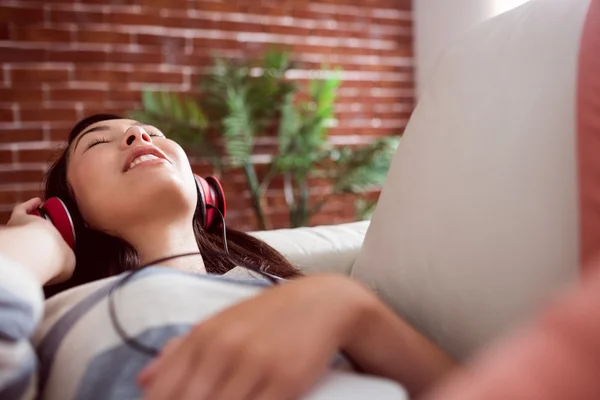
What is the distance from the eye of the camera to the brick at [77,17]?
2939 mm

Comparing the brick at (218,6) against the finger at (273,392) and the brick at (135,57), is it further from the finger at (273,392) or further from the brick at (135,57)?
the finger at (273,392)

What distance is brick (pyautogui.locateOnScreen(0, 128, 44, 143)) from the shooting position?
9.46ft

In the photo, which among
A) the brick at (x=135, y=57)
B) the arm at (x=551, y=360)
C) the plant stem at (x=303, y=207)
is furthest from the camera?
the plant stem at (x=303, y=207)

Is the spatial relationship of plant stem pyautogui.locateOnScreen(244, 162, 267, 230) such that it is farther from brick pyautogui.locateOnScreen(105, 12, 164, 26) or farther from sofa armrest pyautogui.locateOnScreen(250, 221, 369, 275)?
sofa armrest pyautogui.locateOnScreen(250, 221, 369, 275)

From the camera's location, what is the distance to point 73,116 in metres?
3.01

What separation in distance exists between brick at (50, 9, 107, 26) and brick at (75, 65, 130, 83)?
0.20 metres

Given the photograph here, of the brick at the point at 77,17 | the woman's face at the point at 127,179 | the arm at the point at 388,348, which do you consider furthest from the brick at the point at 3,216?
the arm at the point at 388,348

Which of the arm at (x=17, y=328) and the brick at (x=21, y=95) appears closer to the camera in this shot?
the arm at (x=17, y=328)

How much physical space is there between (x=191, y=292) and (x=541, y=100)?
1.44 feet

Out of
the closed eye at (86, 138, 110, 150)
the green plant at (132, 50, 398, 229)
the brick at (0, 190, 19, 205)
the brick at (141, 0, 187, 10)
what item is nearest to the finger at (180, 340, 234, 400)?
the closed eye at (86, 138, 110, 150)

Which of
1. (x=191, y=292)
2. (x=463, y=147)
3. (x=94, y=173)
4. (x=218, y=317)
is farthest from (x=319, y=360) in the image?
(x=94, y=173)

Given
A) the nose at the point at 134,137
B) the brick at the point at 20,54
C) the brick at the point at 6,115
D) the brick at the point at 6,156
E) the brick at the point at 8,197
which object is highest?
the brick at the point at 20,54

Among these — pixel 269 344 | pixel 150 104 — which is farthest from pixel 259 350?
pixel 150 104

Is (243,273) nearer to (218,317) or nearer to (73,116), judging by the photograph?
(218,317)
